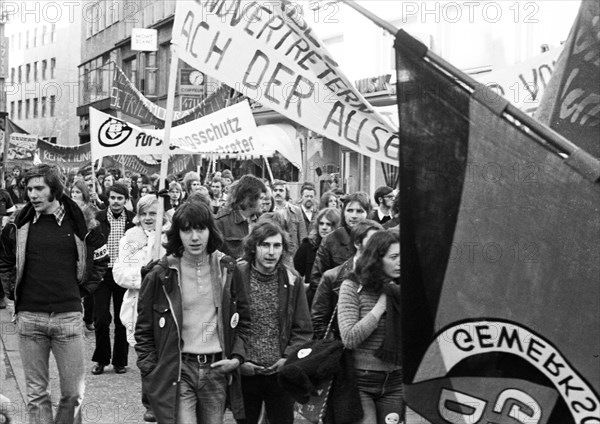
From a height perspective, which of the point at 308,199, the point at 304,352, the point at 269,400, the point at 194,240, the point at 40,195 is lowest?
the point at 269,400

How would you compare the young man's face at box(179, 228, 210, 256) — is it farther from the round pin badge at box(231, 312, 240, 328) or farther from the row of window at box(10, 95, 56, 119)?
the row of window at box(10, 95, 56, 119)

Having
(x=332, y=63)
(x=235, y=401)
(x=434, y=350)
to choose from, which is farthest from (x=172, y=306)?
(x=434, y=350)

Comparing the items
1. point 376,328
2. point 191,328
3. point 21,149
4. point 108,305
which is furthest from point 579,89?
point 21,149

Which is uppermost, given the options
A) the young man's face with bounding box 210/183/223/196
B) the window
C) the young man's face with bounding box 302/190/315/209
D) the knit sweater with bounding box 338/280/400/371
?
the window

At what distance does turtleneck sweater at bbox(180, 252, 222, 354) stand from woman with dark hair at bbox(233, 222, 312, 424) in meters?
0.22

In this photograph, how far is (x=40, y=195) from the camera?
21.2 ft

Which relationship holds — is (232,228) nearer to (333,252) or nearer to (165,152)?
(333,252)

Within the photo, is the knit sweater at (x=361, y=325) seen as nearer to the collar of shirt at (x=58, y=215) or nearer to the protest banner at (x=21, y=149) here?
the collar of shirt at (x=58, y=215)

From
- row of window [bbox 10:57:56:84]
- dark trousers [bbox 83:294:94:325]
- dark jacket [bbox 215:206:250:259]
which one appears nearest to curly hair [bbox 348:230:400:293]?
dark jacket [bbox 215:206:250:259]

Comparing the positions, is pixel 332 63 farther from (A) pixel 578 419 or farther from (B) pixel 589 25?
(A) pixel 578 419

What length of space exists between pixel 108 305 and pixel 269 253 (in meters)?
4.20

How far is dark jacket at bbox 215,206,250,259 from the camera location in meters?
8.26

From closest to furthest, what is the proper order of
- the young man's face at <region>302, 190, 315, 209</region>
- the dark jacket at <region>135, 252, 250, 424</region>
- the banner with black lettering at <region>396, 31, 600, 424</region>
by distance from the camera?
the banner with black lettering at <region>396, 31, 600, 424</region>, the dark jacket at <region>135, 252, 250, 424</region>, the young man's face at <region>302, 190, 315, 209</region>

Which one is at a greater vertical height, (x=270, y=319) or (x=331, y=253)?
(x=331, y=253)
